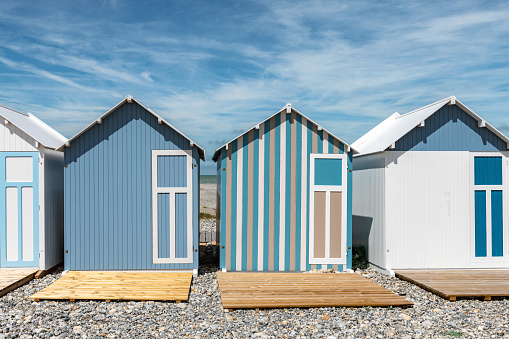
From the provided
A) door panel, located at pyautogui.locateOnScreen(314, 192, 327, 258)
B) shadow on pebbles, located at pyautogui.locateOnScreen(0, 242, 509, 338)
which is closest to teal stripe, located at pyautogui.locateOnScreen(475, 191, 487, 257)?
shadow on pebbles, located at pyautogui.locateOnScreen(0, 242, 509, 338)

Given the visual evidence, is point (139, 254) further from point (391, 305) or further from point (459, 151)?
point (459, 151)

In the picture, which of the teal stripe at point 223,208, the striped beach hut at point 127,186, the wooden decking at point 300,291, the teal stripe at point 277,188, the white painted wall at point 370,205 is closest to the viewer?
the wooden decking at point 300,291

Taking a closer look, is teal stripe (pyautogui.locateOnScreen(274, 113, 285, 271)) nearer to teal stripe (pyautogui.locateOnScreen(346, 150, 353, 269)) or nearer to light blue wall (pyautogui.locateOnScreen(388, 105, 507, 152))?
teal stripe (pyautogui.locateOnScreen(346, 150, 353, 269))

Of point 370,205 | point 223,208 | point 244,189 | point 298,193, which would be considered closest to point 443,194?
point 370,205

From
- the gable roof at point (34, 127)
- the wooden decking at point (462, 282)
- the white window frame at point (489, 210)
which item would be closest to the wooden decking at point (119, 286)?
the gable roof at point (34, 127)

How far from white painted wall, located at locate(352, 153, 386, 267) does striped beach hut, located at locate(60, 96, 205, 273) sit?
13.8 ft

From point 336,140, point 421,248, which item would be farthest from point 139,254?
point 421,248

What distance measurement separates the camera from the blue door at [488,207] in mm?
9977

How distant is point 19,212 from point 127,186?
7.85ft

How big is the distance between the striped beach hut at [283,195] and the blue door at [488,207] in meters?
3.02

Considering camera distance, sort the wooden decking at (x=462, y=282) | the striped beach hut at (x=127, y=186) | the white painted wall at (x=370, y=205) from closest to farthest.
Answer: the wooden decking at (x=462, y=282)
the striped beach hut at (x=127, y=186)
the white painted wall at (x=370, y=205)

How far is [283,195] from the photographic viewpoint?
9.57 meters

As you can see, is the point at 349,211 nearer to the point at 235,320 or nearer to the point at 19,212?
the point at 235,320

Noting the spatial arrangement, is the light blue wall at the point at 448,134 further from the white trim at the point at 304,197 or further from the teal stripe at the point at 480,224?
the white trim at the point at 304,197
